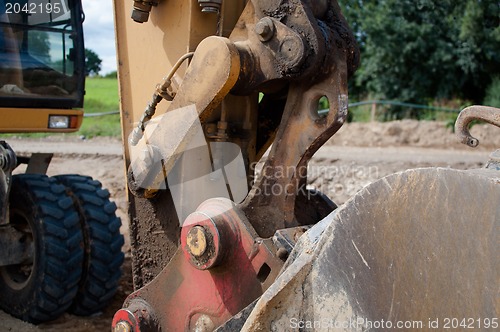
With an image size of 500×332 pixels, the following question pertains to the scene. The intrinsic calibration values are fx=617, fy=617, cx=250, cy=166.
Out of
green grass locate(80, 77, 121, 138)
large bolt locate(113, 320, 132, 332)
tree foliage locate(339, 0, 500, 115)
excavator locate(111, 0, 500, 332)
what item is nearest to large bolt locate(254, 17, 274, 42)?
excavator locate(111, 0, 500, 332)

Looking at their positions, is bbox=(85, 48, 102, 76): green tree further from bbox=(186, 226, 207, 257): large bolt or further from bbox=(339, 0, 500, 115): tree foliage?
bbox=(339, 0, 500, 115): tree foliage

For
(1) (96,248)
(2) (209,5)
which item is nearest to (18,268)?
(1) (96,248)

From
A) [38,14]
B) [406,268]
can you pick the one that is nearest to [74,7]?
[38,14]

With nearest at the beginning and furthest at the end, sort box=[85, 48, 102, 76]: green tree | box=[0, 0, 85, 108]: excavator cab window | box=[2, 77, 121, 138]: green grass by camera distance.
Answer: box=[0, 0, 85, 108]: excavator cab window < box=[85, 48, 102, 76]: green tree < box=[2, 77, 121, 138]: green grass

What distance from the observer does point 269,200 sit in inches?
94.2

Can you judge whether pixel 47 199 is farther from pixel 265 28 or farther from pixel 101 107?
pixel 101 107

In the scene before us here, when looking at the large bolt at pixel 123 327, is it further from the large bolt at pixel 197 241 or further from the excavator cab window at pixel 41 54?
the excavator cab window at pixel 41 54

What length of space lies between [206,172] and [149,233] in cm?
38

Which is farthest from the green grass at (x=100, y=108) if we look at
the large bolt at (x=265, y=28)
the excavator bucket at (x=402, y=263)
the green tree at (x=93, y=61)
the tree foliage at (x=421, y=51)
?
the excavator bucket at (x=402, y=263)

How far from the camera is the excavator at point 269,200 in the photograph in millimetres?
1555

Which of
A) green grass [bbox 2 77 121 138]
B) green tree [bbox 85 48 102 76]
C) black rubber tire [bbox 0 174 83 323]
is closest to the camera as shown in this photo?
black rubber tire [bbox 0 174 83 323]

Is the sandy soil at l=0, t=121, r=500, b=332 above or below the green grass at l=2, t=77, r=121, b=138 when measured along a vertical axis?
above

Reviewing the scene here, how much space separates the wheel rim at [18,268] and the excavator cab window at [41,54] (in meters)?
0.75

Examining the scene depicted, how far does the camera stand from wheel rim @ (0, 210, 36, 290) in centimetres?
399
